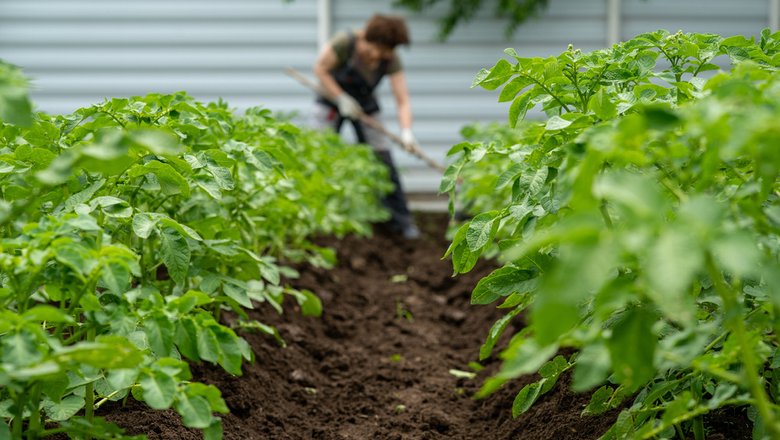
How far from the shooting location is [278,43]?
360 inches

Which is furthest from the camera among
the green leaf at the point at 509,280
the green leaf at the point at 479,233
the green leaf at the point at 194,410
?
the green leaf at the point at 479,233

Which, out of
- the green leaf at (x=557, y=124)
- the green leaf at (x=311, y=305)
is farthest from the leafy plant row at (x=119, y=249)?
the green leaf at (x=557, y=124)

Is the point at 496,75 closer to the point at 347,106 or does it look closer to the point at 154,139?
the point at 154,139

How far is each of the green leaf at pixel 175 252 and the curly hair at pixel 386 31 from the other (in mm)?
4876

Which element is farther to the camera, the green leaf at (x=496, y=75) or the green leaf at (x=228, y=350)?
the green leaf at (x=496, y=75)

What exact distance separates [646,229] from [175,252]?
1266mm

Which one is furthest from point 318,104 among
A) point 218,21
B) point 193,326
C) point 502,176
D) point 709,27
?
point 193,326

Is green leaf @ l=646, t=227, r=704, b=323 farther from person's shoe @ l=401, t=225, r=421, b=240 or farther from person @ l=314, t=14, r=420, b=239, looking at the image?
person's shoe @ l=401, t=225, r=421, b=240

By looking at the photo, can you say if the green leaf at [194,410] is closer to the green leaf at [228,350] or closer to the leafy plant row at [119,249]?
the leafy plant row at [119,249]

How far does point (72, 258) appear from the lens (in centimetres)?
148

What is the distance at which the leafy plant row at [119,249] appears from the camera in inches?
56.1

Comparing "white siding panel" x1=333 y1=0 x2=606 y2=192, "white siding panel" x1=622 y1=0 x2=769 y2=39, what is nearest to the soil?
"white siding panel" x1=333 y1=0 x2=606 y2=192

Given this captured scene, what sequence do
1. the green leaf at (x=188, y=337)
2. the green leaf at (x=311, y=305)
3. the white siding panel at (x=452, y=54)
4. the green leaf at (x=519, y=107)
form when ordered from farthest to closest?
1. the white siding panel at (x=452, y=54)
2. the green leaf at (x=311, y=305)
3. the green leaf at (x=519, y=107)
4. the green leaf at (x=188, y=337)

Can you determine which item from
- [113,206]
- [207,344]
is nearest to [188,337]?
[207,344]
